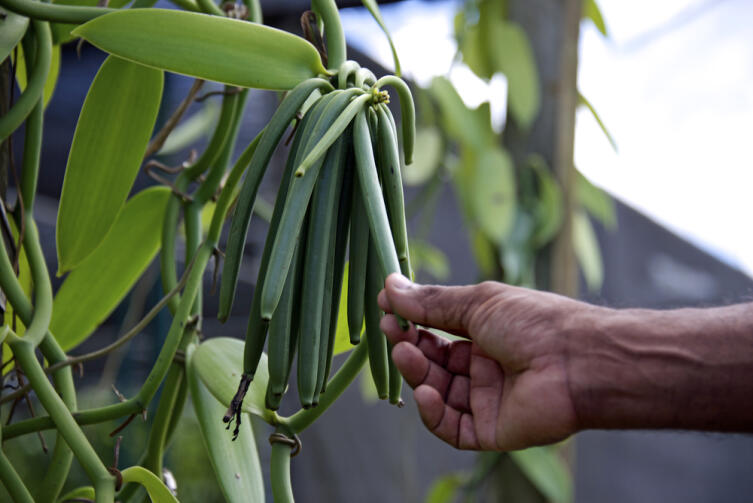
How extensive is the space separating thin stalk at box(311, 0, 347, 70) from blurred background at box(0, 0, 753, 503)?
0.07 meters

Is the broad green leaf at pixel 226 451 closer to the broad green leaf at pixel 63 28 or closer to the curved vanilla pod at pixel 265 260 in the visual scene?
the curved vanilla pod at pixel 265 260

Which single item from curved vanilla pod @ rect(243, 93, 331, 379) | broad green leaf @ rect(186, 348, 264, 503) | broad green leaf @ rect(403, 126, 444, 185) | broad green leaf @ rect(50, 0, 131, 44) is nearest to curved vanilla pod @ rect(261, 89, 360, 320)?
curved vanilla pod @ rect(243, 93, 331, 379)

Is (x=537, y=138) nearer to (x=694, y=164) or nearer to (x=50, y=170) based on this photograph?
(x=694, y=164)

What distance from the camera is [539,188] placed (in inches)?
40.3

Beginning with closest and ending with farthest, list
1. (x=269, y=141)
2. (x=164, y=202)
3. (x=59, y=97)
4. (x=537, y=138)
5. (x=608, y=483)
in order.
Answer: (x=269, y=141), (x=164, y=202), (x=537, y=138), (x=59, y=97), (x=608, y=483)

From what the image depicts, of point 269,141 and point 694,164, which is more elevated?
point 269,141

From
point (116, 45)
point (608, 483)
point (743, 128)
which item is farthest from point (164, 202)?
point (608, 483)

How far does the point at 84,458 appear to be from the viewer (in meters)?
0.34

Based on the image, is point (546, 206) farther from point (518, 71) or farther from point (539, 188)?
point (518, 71)

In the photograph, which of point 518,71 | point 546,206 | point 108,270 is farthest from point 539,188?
point 108,270

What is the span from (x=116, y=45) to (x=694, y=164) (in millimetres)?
1401

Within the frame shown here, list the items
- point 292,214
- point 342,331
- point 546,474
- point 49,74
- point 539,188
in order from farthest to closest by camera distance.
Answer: point 539,188
point 546,474
point 49,74
point 342,331
point 292,214

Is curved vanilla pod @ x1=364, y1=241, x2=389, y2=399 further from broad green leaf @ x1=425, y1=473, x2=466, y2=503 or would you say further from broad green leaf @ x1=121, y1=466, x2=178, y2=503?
broad green leaf @ x1=425, y1=473, x2=466, y2=503

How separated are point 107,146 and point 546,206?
0.68 metres
